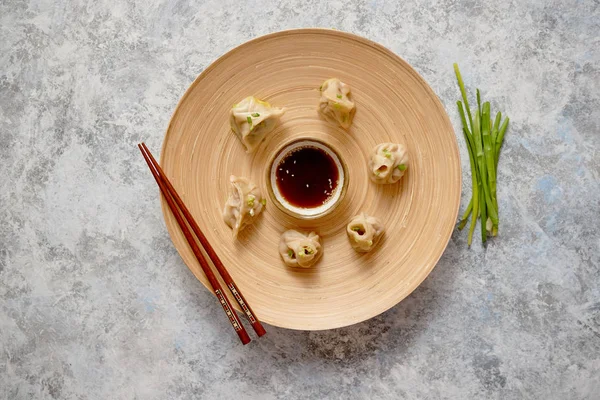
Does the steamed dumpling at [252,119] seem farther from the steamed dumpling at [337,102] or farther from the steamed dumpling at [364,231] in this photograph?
the steamed dumpling at [364,231]

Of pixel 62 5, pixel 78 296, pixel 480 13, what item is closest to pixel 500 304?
pixel 480 13

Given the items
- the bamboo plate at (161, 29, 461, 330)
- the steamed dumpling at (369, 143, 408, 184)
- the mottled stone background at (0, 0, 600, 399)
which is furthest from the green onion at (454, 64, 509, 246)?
the steamed dumpling at (369, 143, 408, 184)

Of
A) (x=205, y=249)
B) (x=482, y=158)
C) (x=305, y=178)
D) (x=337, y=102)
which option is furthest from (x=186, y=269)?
(x=482, y=158)

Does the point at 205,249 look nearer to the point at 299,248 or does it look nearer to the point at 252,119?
the point at 299,248

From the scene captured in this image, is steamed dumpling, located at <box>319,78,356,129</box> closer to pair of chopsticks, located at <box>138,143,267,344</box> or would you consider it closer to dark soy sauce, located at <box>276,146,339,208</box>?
dark soy sauce, located at <box>276,146,339,208</box>

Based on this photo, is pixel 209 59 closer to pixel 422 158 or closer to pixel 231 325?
pixel 422 158
